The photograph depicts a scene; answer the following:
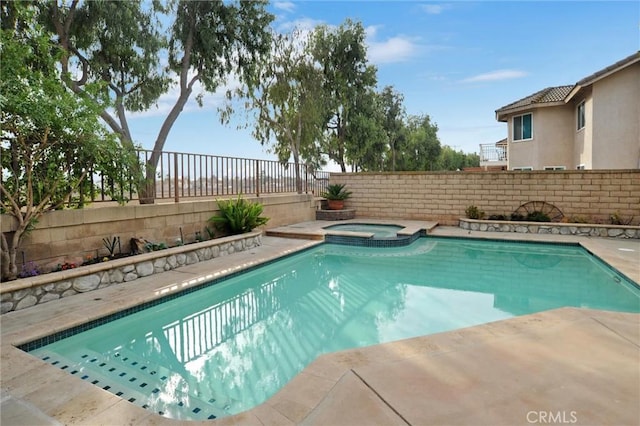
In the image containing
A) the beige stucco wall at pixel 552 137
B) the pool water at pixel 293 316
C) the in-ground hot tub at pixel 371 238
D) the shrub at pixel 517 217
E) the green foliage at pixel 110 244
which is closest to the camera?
the pool water at pixel 293 316

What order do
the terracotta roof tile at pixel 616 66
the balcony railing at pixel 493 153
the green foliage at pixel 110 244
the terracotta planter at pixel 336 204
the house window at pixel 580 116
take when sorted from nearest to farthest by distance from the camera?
1. the green foliage at pixel 110 244
2. the terracotta roof tile at pixel 616 66
3. the terracotta planter at pixel 336 204
4. the house window at pixel 580 116
5. the balcony railing at pixel 493 153

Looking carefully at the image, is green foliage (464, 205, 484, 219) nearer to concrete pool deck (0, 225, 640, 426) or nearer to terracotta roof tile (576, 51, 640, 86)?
terracotta roof tile (576, 51, 640, 86)

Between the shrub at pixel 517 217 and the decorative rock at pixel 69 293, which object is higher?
the shrub at pixel 517 217

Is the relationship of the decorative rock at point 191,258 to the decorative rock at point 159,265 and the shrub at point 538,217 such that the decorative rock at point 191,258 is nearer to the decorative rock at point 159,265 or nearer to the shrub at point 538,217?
the decorative rock at point 159,265

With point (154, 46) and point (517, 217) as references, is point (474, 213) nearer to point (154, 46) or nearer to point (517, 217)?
point (517, 217)

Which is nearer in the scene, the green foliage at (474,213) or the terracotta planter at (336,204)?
the green foliage at (474,213)

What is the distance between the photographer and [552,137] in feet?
47.8

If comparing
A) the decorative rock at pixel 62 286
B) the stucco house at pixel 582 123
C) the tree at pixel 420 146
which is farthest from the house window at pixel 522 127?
the decorative rock at pixel 62 286

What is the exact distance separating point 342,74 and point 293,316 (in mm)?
15772

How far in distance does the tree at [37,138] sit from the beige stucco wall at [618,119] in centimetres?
1418

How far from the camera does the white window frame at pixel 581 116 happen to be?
12.9 metres

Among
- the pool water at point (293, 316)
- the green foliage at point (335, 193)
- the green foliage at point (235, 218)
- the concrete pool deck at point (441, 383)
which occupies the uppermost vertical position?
the green foliage at point (335, 193)

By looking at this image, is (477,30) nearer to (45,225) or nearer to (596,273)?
(596,273)

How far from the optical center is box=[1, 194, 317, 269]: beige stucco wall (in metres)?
4.84
